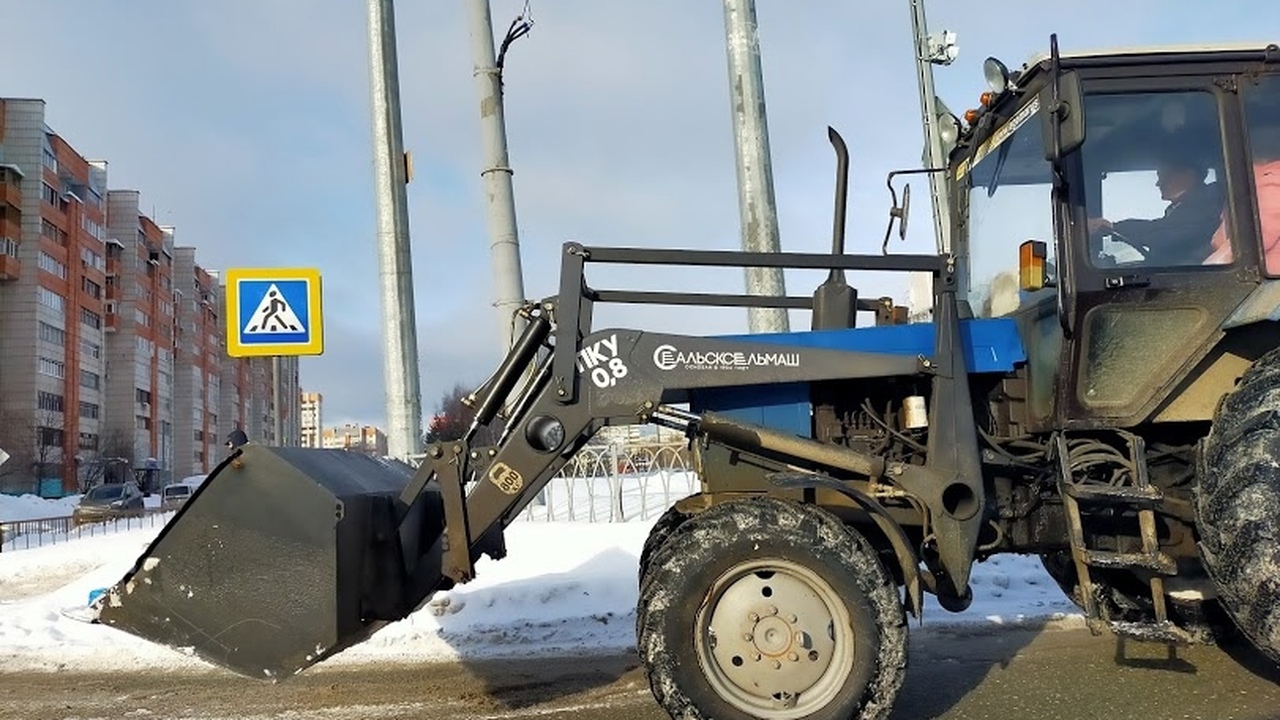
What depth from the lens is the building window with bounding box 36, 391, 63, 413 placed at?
56031 millimetres

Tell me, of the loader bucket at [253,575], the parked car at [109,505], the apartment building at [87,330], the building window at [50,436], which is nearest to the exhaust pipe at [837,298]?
the loader bucket at [253,575]

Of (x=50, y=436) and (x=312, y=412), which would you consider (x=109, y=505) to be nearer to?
(x=50, y=436)

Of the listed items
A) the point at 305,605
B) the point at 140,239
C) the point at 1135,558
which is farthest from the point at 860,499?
the point at 140,239

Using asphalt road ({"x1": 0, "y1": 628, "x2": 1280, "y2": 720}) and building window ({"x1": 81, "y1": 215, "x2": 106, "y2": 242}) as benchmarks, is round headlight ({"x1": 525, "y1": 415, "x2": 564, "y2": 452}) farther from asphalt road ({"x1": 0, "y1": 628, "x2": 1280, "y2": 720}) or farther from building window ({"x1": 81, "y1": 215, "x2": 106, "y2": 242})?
building window ({"x1": 81, "y1": 215, "x2": 106, "y2": 242})

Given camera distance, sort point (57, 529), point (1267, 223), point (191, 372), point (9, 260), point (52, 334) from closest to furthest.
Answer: point (1267, 223) → point (57, 529) → point (9, 260) → point (52, 334) → point (191, 372)

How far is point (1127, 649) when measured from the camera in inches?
233

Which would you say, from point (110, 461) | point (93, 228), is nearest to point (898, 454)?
point (110, 461)

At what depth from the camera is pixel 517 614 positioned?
7555mm

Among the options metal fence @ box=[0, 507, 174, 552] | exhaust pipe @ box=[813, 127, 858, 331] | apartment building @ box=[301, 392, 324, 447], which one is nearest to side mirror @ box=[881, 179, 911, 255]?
exhaust pipe @ box=[813, 127, 858, 331]

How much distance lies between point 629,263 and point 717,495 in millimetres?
1222

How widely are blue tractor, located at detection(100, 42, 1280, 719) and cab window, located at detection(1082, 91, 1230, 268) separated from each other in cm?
1

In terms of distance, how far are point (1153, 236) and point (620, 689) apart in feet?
12.1

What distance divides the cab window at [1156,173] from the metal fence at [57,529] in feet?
61.0

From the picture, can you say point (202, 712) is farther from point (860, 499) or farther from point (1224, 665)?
point (1224, 665)
